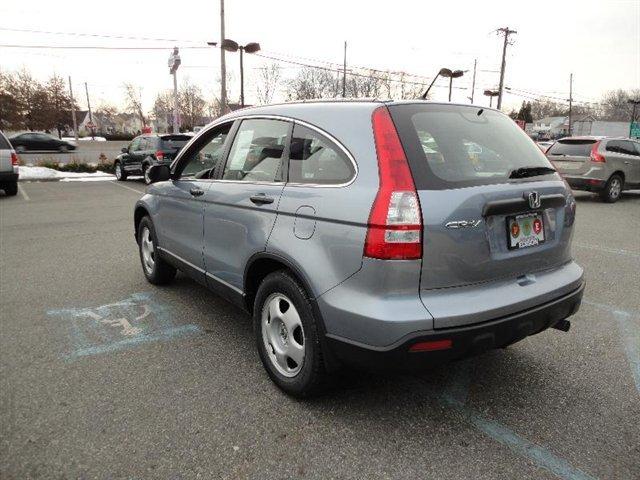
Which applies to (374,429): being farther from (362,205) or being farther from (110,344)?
(110,344)

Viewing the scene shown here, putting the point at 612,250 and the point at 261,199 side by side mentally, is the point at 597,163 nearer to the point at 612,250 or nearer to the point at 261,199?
the point at 612,250

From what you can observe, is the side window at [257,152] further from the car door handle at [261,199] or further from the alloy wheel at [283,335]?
the alloy wheel at [283,335]

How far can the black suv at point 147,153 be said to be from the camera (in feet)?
47.7

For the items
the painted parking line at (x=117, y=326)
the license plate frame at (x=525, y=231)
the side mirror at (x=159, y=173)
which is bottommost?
the painted parking line at (x=117, y=326)

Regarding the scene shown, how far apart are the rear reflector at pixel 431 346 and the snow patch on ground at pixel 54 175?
712 inches

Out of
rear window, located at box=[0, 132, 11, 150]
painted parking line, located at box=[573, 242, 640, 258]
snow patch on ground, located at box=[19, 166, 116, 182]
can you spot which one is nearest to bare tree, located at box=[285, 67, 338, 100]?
snow patch on ground, located at box=[19, 166, 116, 182]

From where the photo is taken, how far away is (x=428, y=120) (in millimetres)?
2531

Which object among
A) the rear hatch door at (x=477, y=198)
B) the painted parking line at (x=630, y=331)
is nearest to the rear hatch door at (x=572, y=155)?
the painted parking line at (x=630, y=331)

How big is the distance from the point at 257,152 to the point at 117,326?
1.92 meters

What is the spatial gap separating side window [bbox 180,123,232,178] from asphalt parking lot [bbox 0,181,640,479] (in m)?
1.22

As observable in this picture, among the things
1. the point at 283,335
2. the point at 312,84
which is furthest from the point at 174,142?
the point at 312,84

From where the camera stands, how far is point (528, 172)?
2688mm

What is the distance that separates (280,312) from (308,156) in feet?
3.03

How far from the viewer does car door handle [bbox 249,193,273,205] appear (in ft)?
9.20
